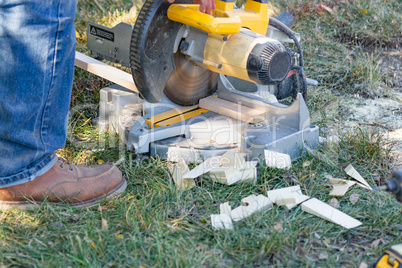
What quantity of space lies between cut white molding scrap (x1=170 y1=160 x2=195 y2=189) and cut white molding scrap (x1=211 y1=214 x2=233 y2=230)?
292 millimetres

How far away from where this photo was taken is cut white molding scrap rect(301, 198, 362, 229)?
1.98 m

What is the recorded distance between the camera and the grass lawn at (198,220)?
1771 millimetres

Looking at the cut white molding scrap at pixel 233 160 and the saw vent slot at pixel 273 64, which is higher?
the saw vent slot at pixel 273 64

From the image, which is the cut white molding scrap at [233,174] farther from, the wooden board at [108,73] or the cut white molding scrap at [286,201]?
the wooden board at [108,73]

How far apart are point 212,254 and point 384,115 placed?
1928mm

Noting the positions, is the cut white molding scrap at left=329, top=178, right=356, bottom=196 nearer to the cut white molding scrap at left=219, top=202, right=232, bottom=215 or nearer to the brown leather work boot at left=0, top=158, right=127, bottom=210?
the cut white molding scrap at left=219, top=202, right=232, bottom=215

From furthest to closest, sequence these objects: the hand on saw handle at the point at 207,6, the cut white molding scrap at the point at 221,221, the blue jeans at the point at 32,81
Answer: the hand on saw handle at the point at 207,6, the cut white molding scrap at the point at 221,221, the blue jeans at the point at 32,81

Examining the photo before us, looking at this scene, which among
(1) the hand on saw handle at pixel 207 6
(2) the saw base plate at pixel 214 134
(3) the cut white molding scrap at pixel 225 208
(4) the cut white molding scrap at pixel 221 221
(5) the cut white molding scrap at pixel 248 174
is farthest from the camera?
(2) the saw base plate at pixel 214 134

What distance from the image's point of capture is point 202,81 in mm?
2707

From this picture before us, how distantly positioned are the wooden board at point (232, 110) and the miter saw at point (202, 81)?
3 centimetres

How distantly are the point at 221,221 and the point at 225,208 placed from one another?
14cm

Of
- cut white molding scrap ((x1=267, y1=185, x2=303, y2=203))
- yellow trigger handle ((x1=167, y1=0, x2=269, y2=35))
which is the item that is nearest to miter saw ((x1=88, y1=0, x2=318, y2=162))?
yellow trigger handle ((x1=167, y1=0, x2=269, y2=35))

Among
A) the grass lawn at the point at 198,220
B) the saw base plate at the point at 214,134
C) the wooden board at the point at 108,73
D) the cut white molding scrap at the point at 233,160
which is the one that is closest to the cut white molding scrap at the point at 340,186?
the grass lawn at the point at 198,220

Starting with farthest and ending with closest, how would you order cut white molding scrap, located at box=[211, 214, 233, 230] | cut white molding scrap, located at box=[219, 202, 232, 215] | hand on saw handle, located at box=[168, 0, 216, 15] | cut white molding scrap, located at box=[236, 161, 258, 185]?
1. cut white molding scrap, located at box=[236, 161, 258, 185]
2. hand on saw handle, located at box=[168, 0, 216, 15]
3. cut white molding scrap, located at box=[219, 202, 232, 215]
4. cut white molding scrap, located at box=[211, 214, 233, 230]
